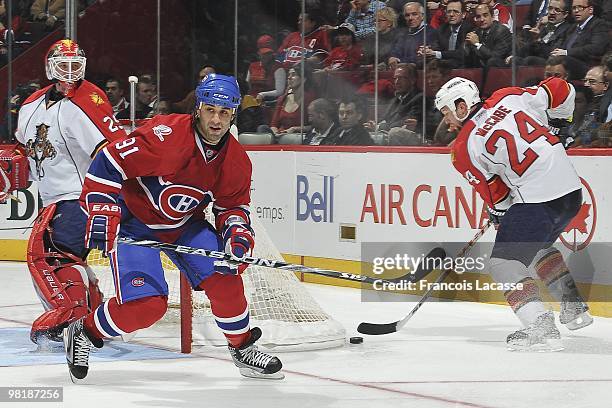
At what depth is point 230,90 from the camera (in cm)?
405

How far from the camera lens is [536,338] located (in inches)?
201

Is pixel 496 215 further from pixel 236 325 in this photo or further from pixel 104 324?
pixel 104 324

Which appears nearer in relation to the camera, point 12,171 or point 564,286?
point 12,171

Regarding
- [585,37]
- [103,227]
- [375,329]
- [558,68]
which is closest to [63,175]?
[103,227]

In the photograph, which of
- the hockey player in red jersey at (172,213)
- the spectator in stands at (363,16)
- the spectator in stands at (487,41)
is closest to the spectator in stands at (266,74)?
the spectator in stands at (363,16)

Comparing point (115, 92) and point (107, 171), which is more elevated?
point (107, 171)

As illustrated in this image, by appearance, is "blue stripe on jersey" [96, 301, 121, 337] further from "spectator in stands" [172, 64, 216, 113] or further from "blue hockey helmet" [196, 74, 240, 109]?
"spectator in stands" [172, 64, 216, 113]

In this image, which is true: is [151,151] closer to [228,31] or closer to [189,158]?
[189,158]

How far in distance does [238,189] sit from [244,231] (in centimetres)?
15

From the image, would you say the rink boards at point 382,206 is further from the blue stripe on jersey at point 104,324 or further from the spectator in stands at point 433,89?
the blue stripe on jersey at point 104,324

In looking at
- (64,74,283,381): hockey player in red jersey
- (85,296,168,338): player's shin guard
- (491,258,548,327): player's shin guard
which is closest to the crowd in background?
(491,258,548,327): player's shin guard

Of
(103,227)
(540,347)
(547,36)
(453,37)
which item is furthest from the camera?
(453,37)

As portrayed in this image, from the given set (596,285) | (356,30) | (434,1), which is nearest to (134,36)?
(356,30)

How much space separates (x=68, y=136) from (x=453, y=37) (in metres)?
2.97
